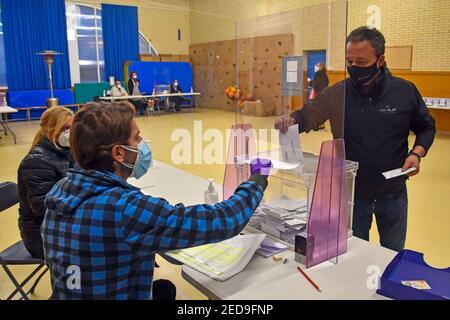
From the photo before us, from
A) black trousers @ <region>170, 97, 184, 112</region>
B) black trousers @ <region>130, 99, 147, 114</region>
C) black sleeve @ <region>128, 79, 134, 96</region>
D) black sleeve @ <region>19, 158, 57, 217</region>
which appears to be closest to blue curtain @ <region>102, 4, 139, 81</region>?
black sleeve @ <region>128, 79, 134, 96</region>

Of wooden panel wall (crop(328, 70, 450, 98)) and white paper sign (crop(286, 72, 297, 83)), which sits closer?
white paper sign (crop(286, 72, 297, 83))

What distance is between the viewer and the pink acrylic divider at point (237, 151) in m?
2.01

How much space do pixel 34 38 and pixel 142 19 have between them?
367 cm

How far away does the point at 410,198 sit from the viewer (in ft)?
14.9

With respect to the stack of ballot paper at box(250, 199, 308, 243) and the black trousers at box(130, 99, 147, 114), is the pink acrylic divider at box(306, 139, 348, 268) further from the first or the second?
the black trousers at box(130, 99, 147, 114)

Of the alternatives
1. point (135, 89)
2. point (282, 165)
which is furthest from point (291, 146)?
point (135, 89)

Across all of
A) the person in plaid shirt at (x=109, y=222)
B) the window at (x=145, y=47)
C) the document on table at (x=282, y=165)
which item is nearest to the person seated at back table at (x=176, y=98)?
the window at (x=145, y=47)

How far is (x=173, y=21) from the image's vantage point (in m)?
14.8

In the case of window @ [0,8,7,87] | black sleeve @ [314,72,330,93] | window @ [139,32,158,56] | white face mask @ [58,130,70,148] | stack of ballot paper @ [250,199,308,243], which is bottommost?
stack of ballot paper @ [250,199,308,243]

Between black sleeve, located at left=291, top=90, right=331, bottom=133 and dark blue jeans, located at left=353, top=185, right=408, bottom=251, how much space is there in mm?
497

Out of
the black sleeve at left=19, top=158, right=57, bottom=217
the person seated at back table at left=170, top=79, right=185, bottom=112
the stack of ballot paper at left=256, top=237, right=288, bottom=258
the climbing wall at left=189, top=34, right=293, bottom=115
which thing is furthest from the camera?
the person seated at back table at left=170, top=79, right=185, bottom=112

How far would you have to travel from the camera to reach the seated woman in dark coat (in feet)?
7.32

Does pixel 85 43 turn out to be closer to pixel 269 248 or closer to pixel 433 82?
pixel 433 82

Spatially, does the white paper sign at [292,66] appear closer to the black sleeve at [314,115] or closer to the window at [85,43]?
the black sleeve at [314,115]
